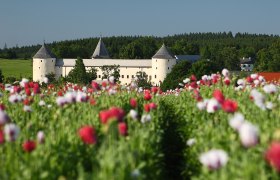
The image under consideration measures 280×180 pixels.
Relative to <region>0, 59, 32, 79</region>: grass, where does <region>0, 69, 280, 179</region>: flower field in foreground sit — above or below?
above

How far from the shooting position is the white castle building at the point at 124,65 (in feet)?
344

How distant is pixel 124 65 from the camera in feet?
362

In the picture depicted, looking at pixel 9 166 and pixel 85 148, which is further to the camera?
pixel 85 148

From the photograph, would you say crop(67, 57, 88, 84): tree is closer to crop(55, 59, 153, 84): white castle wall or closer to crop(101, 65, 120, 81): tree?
crop(101, 65, 120, 81): tree

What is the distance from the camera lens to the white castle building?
344 ft

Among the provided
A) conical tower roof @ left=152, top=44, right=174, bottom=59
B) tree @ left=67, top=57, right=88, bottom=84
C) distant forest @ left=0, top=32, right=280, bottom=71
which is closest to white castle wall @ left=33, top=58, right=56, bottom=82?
tree @ left=67, top=57, right=88, bottom=84

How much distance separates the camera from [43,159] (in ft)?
17.9

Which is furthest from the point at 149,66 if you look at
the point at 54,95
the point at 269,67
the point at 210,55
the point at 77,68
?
the point at 54,95

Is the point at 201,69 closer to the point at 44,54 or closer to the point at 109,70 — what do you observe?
the point at 109,70

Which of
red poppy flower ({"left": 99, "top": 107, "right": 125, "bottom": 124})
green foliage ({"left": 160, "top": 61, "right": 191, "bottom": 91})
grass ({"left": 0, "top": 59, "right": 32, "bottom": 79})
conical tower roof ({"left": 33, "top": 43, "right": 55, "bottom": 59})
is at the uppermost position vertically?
red poppy flower ({"left": 99, "top": 107, "right": 125, "bottom": 124})

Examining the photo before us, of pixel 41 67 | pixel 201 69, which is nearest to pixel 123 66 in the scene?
pixel 41 67

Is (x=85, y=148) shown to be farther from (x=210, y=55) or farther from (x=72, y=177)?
(x=210, y=55)

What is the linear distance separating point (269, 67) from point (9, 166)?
3645 inches

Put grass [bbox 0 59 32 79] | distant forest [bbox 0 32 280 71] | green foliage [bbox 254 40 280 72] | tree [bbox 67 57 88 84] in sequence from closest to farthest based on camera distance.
→ green foliage [bbox 254 40 280 72]
tree [bbox 67 57 88 84]
distant forest [bbox 0 32 280 71]
grass [bbox 0 59 32 79]
